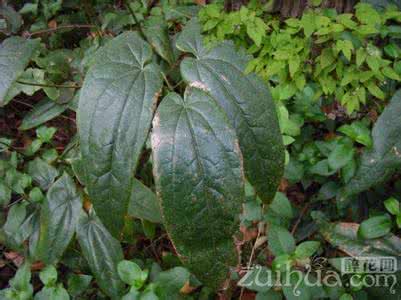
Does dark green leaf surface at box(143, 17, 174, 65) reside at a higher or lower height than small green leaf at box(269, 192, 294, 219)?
higher

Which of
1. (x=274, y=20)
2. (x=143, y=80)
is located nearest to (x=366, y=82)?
(x=274, y=20)

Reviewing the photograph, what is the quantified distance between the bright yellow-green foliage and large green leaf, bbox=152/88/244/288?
0.61 m

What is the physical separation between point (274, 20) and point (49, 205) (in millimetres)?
998

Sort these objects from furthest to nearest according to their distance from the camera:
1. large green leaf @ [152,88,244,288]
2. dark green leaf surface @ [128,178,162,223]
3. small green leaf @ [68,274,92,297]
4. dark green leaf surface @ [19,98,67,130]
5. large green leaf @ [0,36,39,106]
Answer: dark green leaf surface @ [19,98,67,130]
small green leaf @ [68,274,92,297]
dark green leaf surface @ [128,178,162,223]
large green leaf @ [0,36,39,106]
large green leaf @ [152,88,244,288]

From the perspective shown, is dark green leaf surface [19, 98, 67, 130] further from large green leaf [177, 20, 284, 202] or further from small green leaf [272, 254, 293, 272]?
small green leaf [272, 254, 293, 272]

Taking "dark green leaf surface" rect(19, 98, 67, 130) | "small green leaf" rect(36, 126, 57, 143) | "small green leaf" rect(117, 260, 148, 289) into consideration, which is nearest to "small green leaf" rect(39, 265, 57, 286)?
"small green leaf" rect(117, 260, 148, 289)

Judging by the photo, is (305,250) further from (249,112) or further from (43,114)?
→ (43,114)

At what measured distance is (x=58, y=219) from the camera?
137 centimetres

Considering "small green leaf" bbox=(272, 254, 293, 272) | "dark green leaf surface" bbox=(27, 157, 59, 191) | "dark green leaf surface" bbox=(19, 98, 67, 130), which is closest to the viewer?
"small green leaf" bbox=(272, 254, 293, 272)

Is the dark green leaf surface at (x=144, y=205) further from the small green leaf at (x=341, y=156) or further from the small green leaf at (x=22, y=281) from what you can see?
the small green leaf at (x=341, y=156)

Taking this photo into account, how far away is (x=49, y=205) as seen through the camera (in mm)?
1388

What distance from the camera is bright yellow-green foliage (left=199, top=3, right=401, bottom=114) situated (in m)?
1.33

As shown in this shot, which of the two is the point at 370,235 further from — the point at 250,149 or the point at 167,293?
the point at 167,293

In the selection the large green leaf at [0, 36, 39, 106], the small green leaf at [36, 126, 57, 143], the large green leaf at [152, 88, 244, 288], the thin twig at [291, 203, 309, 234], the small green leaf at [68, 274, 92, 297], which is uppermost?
the large green leaf at [0, 36, 39, 106]
